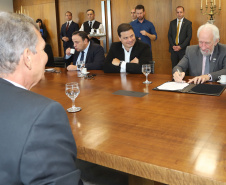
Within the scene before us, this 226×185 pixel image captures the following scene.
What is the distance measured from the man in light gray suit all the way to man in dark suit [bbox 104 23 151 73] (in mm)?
554

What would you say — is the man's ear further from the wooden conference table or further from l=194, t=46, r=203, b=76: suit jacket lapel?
l=194, t=46, r=203, b=76: suit jacket lapel

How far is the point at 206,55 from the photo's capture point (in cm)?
298

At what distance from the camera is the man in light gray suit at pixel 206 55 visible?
2865mm

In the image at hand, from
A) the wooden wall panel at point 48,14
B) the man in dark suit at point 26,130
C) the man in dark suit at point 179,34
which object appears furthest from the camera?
the wooden wall panel at point 48,14

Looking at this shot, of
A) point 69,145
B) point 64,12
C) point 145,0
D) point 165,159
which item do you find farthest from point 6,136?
point 64,12

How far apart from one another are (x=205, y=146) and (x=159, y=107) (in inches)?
24.6

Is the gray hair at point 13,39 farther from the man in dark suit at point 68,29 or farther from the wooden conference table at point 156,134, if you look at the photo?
the man in dark suit at point 68,29

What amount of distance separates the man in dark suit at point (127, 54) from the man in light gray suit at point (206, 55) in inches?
21.8

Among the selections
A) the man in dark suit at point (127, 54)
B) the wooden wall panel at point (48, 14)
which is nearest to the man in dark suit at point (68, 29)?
the wooden wall panel at point (48, 14)

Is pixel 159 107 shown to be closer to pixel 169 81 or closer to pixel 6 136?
pixel 169 81

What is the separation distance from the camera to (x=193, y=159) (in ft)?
3.50

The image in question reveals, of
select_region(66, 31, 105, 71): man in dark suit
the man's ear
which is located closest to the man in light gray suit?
select_region(66, 31, 105, 71): man in dark suit

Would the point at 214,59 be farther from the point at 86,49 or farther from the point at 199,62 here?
the point at 86,49

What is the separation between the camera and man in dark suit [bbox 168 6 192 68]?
6.11m
